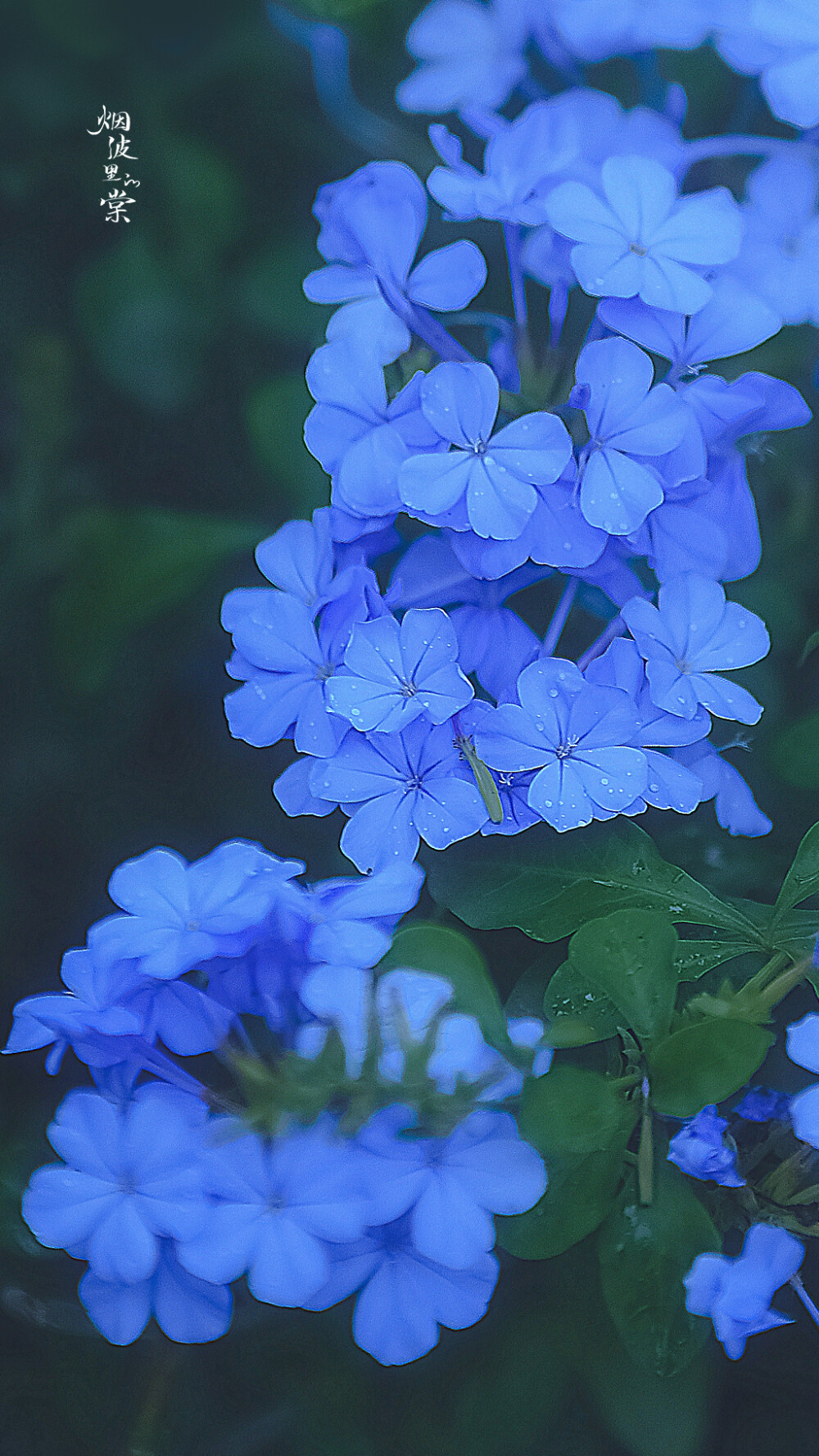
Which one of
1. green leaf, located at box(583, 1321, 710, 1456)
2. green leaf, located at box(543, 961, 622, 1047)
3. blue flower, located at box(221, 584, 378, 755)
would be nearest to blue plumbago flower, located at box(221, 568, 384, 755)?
blue flower, located at box(221, 584, 378, 755)

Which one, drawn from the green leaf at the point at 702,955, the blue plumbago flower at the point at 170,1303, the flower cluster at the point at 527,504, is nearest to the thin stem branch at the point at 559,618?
the flower cluster at the point at 527,504

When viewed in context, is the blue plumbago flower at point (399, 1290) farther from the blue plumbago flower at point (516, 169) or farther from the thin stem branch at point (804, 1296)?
the blue plumbago flower at point (516, 169)

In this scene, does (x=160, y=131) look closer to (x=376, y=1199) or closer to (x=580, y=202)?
(x=580, y=202)

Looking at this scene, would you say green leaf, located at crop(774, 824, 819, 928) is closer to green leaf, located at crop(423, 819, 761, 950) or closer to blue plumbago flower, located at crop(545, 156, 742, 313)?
green leaf, located at crop(423, 819, 761, 950)

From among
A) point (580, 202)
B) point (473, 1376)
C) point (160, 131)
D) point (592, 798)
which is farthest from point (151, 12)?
point (473, 1376)

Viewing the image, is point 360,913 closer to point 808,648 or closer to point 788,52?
point 808,648

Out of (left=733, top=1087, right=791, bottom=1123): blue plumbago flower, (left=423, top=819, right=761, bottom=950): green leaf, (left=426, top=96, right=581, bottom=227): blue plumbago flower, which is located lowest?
(left=733, top=1087, right=791, bottom=1123): blue plumbago flower

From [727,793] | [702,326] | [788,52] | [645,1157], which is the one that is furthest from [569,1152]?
[788,52]
